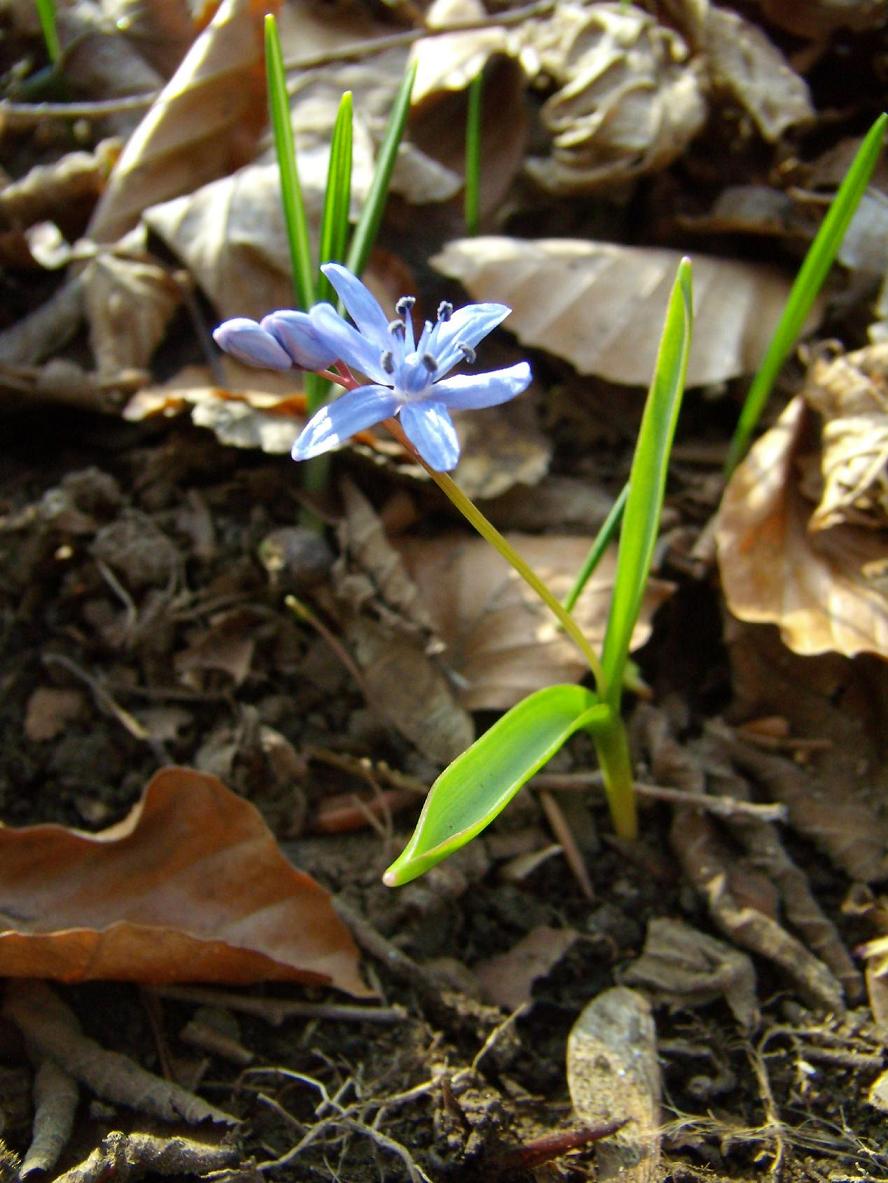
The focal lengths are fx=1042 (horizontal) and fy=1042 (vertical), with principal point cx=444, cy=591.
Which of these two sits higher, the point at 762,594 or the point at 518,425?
the point at 518,425

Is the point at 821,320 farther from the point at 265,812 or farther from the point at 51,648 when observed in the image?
the point at 51,648

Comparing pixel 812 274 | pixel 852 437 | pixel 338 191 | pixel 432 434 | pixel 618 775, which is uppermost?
pixel 338 191

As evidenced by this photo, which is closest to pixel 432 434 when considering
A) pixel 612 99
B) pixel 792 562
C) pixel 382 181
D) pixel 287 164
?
pixel 287 164

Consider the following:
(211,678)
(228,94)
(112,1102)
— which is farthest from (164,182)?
(112,1102)

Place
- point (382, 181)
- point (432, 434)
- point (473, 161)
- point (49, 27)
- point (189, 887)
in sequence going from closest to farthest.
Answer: point (432, 434), point (189, 887), point (382, 181), point (473, 161), point (49, 27)

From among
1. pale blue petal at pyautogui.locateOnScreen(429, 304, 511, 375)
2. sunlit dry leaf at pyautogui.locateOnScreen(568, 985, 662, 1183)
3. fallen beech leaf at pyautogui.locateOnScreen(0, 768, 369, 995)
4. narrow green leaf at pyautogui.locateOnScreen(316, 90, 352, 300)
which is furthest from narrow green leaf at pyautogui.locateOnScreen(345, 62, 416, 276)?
sunlit dry leaf at pyautogui.locateOnScreen(568, 985, 662, 1183)

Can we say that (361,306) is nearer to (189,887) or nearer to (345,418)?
(345,418)

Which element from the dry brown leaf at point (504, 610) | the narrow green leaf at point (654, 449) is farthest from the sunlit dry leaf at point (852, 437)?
the narrow green leaf at point (654, 449)
